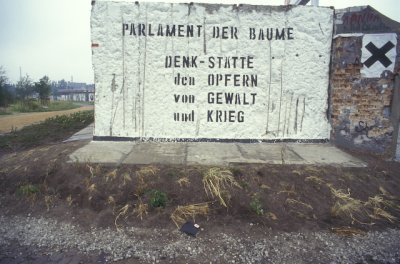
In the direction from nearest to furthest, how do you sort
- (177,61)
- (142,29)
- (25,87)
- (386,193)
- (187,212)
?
(187,212)
(386,193)
(142,29)
(177,61)
(25,87)

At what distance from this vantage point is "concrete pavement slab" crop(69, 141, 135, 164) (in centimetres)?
493

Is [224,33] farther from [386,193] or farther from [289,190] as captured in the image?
[386,193]

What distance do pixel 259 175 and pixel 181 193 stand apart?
49.9 inches

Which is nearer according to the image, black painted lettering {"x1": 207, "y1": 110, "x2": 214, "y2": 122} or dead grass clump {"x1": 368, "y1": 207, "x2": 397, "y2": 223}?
dead grass clump {"x1": 368, "y1": 207, "x2": 397, "y2": 223}

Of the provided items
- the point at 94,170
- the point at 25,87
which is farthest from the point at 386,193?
the point at 25,87

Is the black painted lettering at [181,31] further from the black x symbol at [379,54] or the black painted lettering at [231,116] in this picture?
→ the black x symbol at [379,54]

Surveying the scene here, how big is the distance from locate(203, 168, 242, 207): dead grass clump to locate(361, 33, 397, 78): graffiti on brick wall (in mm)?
3732

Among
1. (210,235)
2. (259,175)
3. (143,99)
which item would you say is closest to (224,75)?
(143,99)

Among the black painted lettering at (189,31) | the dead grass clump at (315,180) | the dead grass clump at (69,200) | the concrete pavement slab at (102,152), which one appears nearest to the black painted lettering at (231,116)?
the black painted lettering at (189,31)

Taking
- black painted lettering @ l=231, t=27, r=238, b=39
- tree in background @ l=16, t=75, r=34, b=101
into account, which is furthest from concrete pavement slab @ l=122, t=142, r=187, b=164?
tree in background @ l=16, t=75, r=34, b=101

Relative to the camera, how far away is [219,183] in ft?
13.5

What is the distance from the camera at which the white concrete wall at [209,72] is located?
6.09 m

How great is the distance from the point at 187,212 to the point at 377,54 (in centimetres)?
489

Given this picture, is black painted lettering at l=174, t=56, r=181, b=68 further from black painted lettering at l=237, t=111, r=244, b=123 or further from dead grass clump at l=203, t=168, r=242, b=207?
dead grass clump at l=203, t=168, r=242, b=207
